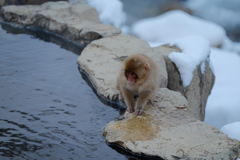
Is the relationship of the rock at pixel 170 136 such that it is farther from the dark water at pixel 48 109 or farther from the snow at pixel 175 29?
the snow at pixel 175 29

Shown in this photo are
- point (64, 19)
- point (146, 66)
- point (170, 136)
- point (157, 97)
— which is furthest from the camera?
point (64, 19)

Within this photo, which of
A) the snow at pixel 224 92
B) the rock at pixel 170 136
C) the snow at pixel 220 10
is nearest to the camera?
the rock at pixel 170 136

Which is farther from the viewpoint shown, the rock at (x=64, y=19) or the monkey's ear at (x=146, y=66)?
the rock at (x=64, y=19)

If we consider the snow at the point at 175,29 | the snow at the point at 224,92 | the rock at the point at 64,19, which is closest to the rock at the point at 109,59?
the rock at the point at 64,19

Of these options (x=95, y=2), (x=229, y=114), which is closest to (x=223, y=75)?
(x=229, y=114)

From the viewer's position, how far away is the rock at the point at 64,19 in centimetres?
568

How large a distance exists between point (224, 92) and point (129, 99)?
3.63 metres

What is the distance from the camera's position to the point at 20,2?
23.0 feet

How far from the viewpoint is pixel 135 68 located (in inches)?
130

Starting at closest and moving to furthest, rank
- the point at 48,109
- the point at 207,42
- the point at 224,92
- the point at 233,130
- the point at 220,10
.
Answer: the point at 48,109, the point at 233,130, the point at 207,42, the point at 224,92, the point at 220,10

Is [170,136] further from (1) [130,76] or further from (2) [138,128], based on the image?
(1) [130,76]

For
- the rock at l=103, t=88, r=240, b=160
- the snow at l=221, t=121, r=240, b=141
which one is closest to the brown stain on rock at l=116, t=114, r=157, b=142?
the rock at l=103, t=88, r=240, b=160

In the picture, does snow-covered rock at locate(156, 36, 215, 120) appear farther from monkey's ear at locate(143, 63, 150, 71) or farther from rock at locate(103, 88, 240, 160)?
monkey's ear at locate(143, 63, 150, 71)

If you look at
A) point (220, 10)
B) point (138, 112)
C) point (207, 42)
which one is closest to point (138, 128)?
point (138, 112)
